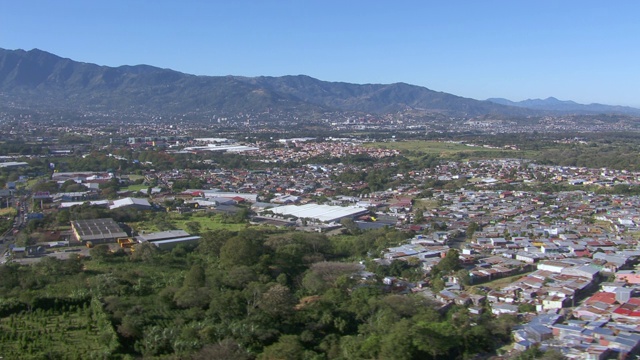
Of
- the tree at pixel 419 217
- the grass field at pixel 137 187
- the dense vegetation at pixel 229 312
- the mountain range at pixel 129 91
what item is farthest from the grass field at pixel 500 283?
the mountain range at pixel 129 91

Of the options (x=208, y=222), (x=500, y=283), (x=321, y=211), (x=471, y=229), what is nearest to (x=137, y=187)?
(x=208, y=222)

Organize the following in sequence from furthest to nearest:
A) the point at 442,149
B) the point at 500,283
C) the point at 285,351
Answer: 1. the point at 442,149
2. the point at 500,283
3. the point at 285,351

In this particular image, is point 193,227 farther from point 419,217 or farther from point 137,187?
point 137,187

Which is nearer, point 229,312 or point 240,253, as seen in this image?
point 229,312

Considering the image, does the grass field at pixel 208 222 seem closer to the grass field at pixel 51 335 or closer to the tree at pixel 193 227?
the tree at pixel 193 227

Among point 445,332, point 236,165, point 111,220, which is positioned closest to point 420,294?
point 445,332
